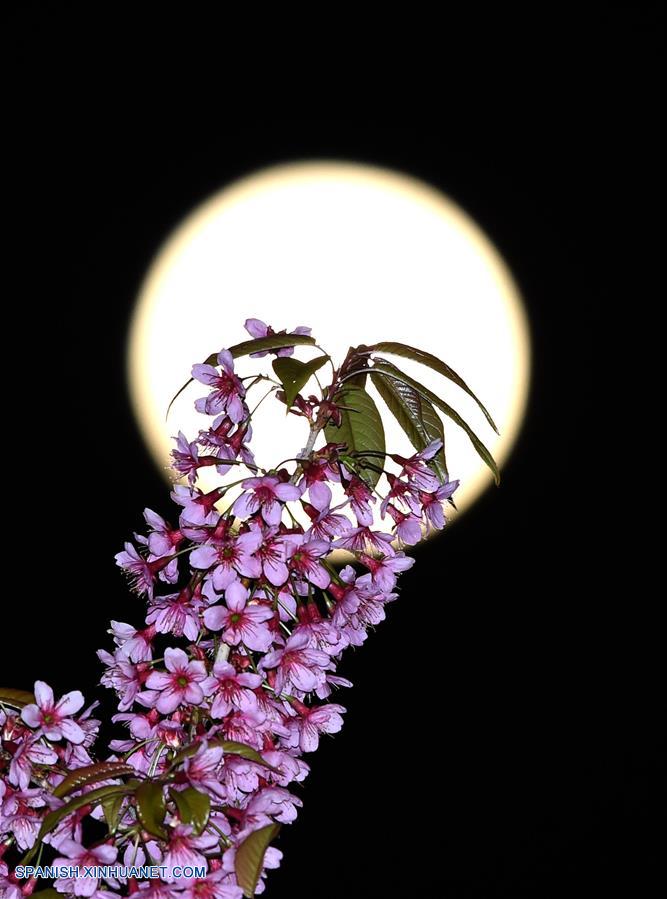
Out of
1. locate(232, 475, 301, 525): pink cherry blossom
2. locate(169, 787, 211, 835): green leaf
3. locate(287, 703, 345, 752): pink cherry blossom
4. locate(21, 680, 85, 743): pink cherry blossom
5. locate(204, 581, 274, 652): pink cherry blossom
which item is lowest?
locate(21, 680, 85, 743): pink cherry blossom

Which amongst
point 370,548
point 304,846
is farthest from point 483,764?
point 370,548

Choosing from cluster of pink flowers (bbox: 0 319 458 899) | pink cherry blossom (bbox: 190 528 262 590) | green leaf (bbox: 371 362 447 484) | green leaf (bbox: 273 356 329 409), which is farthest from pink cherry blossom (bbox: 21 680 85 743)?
green leaf (bbox: 371 362 447 484)

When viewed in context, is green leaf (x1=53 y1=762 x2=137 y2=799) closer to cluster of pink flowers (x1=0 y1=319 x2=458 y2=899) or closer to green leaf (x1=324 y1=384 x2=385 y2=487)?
cluster of pink flowers (x1=0 y1=319 x2=458 y2=899)

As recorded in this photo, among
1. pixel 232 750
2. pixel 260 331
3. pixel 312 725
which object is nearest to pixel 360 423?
pixel 260 331

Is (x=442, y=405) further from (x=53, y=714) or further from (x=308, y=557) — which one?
(x=53, y=714)

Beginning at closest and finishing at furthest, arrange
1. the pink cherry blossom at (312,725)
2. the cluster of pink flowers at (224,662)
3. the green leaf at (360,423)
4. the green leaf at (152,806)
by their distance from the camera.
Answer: the green leaf at (152,806) < the cluster of pink flowers at (224,662) < the pink cherry blossom at (312,725) < the green leaf at (360,423)

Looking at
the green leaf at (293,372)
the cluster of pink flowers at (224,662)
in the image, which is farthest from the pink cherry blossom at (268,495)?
the green leaf at (293,372)

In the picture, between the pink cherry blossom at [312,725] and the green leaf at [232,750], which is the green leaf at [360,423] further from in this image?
the green leaf at [232,750]
